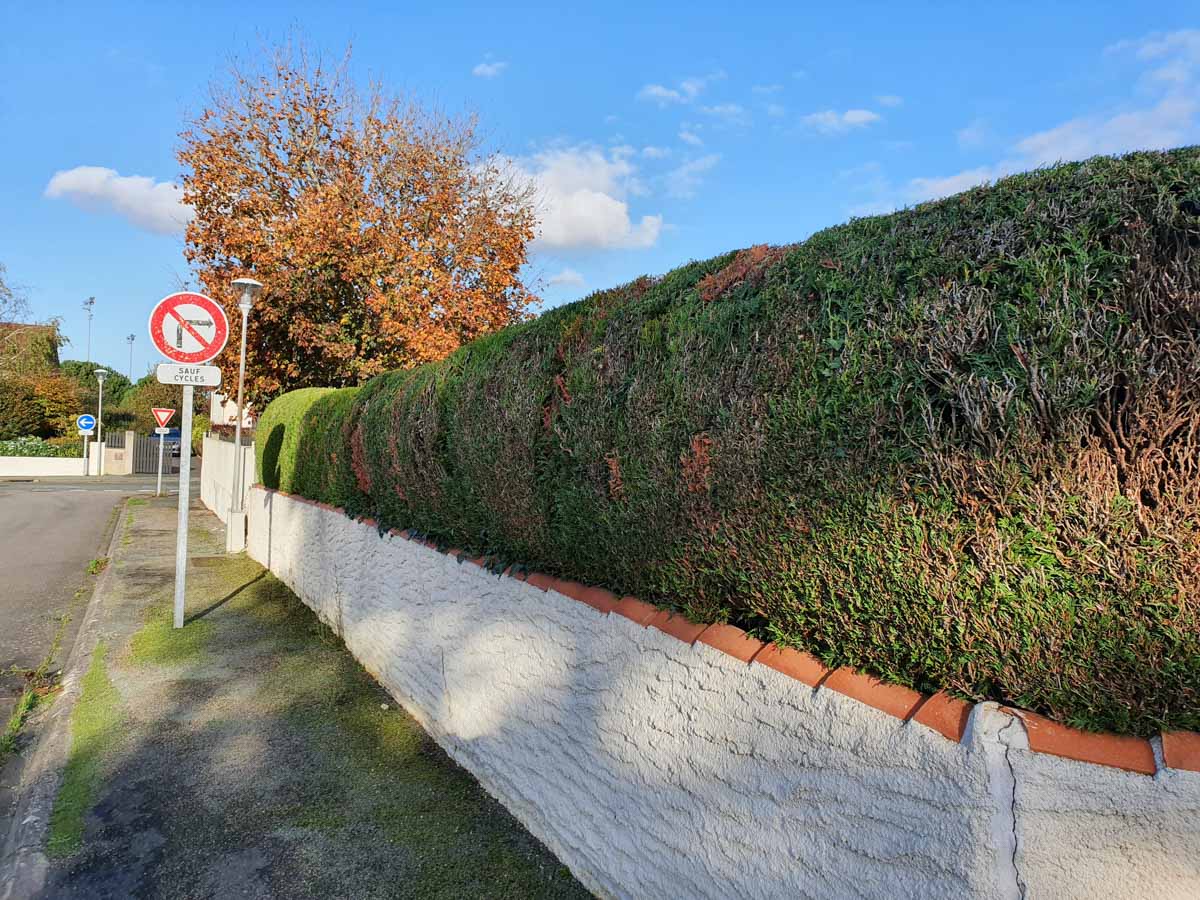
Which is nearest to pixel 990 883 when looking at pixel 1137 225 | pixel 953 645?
pixel 953 645

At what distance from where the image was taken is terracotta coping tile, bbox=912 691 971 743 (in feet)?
6.16

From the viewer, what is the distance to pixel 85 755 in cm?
455

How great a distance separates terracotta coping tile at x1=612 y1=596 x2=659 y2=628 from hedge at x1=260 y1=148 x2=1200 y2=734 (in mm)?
66

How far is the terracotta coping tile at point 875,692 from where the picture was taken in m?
2.02

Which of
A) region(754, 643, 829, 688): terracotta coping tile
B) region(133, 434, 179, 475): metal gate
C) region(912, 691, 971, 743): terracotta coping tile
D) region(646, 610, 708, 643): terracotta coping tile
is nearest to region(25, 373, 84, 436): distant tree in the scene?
region(133, 434, 179, 475): metal gate

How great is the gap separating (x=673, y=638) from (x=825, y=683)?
0.72m

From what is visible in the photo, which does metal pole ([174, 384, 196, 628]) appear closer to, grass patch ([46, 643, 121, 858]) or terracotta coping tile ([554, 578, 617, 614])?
grass patch ([46, 643, 121, 858])

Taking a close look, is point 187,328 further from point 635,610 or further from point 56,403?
point 56,403

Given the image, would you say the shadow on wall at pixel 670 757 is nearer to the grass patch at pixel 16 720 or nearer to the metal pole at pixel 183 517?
the grass patch at pixel 16 720

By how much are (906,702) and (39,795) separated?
443 centimetres

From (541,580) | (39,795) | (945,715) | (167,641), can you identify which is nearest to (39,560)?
(167,641)

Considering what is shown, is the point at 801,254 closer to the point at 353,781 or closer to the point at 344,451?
the point at 353,781

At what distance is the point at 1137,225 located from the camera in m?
1.71

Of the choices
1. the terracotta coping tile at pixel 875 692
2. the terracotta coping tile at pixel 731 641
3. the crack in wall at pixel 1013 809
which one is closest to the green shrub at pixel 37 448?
the terracotta coping tile at pixel 731 641
